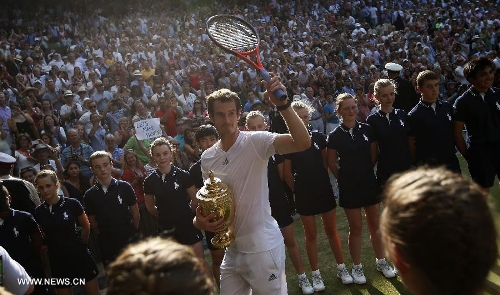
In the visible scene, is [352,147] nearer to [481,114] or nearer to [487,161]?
[481,114]

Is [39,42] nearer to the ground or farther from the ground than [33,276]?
farther from the ground

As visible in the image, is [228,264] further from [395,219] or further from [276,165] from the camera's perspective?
[395,219]

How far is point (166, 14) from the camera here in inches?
814

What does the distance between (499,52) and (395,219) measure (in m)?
19.0

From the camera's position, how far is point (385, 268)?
203 inches

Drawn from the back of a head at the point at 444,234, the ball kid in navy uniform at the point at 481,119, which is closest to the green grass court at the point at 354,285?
the ball kid in navy uniform at the point at 481,119

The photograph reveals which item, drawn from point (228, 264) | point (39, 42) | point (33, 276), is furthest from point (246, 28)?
point (39, 42)

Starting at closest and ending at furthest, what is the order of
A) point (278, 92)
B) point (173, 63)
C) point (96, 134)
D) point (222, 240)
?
point (278, 92), point (222, 240), point (96, 134), point (173, 63)

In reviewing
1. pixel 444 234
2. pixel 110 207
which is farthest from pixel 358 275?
pixel 444 234

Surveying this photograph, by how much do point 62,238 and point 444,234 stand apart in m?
4.20

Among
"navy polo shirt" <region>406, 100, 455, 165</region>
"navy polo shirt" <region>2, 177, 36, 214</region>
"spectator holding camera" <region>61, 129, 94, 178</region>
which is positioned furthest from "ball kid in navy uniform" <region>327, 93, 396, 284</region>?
"spectator holding camera" <region>61, 129, 94, 178</region>

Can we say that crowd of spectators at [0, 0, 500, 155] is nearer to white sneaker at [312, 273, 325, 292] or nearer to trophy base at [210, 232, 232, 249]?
white sneaker at [312, 273, 325, 292]

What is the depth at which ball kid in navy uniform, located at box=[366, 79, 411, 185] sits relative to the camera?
5199 millimetres

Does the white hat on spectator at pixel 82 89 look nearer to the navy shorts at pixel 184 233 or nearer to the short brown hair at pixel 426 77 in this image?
the navy shorts at pixel 184 233
